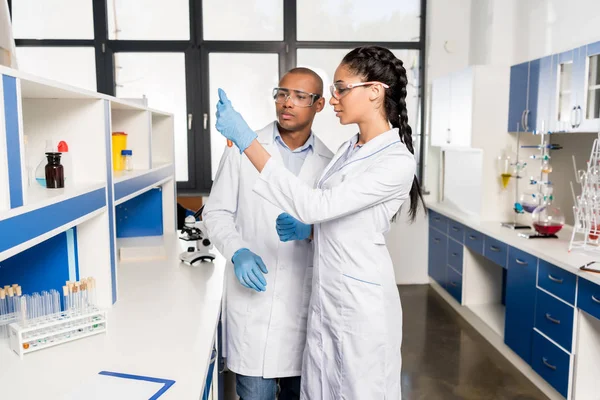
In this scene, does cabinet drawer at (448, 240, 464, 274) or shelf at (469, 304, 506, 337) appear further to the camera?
cabinet drawer at (448, 240, 464, 274)

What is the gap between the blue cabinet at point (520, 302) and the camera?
289 cm

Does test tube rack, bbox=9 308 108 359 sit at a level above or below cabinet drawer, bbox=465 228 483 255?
above

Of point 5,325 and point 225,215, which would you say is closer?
point 5,325

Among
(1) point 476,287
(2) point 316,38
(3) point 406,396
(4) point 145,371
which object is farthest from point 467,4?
(4) point 145,371

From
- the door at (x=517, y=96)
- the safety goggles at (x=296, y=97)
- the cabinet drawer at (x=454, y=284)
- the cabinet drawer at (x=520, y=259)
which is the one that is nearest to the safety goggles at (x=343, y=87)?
the safety goggles at (x=296, y=97)

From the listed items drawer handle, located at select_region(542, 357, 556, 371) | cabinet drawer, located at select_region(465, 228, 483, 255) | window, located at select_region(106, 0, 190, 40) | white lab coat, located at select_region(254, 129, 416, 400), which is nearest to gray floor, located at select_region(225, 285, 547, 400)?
drawer handle, located at select_region(542, 357, 556, 371)

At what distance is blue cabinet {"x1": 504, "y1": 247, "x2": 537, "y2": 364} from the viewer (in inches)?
114

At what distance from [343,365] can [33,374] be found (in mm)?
838

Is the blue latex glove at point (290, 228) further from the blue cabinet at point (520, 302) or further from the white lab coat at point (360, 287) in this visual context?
the blue cabinet at point (520, 302)

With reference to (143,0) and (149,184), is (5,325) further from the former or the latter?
(143,0)

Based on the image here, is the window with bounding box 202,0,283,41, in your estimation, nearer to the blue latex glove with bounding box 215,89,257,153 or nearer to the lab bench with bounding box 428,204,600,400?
the lab bench with bounding box 428,204,600,400

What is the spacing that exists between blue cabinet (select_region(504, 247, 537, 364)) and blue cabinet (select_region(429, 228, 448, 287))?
1195mm

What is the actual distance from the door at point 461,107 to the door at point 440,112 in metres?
0.08

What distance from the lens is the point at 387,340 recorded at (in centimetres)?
154
